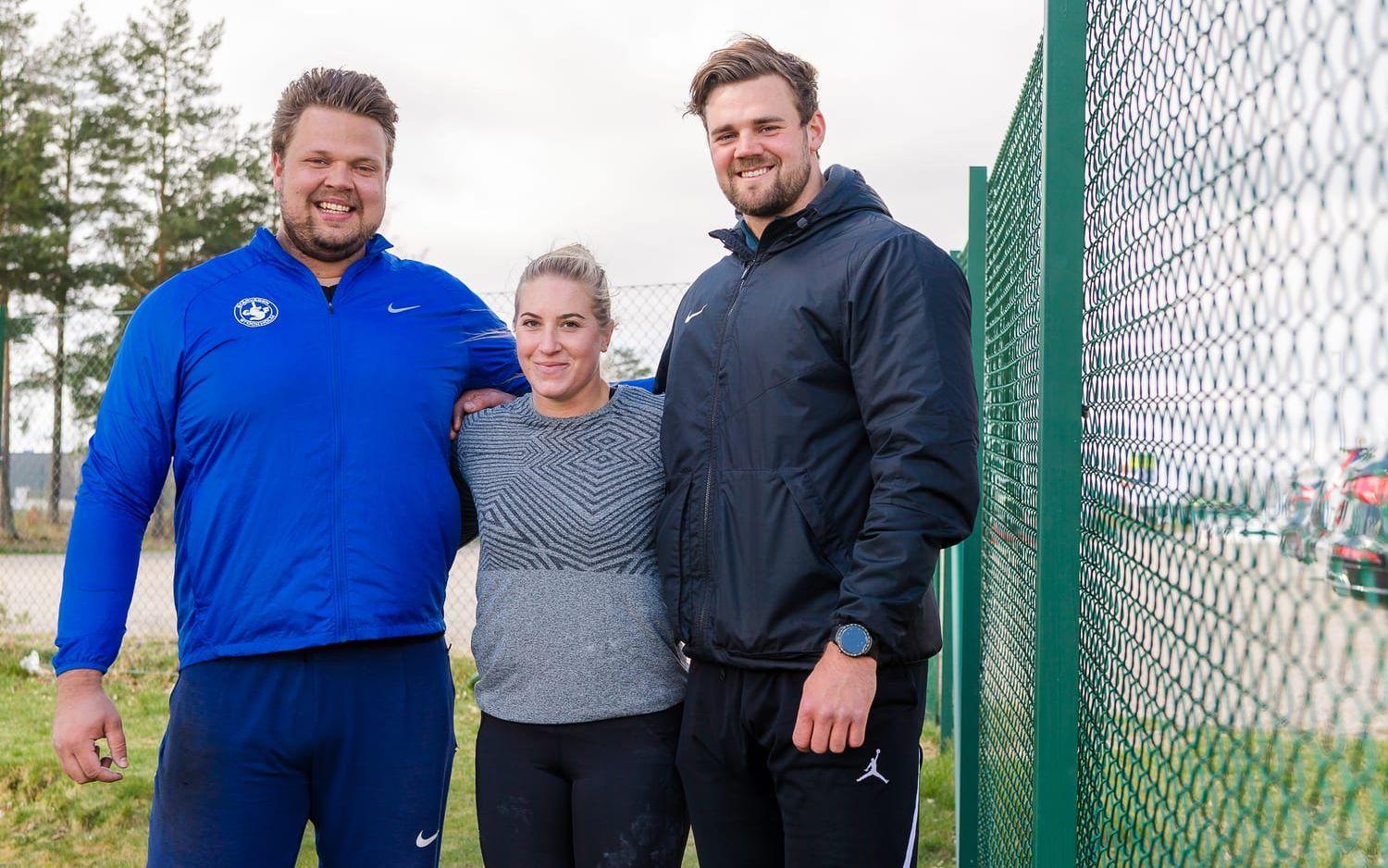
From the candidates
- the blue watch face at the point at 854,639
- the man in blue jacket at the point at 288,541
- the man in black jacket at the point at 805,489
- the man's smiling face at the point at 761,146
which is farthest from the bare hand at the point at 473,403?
the blue watch face at the point at 854,639

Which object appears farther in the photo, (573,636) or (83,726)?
(83,726)

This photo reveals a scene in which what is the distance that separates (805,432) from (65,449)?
958cm

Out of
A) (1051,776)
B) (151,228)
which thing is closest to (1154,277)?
(1051,776)

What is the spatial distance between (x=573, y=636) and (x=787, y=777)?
55cm

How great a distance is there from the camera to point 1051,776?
207cm

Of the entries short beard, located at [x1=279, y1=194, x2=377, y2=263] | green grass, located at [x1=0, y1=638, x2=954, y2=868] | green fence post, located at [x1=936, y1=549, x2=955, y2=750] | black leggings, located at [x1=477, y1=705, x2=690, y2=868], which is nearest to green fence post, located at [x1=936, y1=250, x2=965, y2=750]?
green fence post, located at [x1=936, y1=549, x2=955, y2=750]

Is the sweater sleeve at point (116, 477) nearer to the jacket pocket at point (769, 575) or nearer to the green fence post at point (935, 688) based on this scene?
the jacket pocket at point (769, 575)

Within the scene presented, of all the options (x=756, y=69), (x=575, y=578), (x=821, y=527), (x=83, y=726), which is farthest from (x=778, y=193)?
(x=83, y=726)

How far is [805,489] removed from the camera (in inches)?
86.4

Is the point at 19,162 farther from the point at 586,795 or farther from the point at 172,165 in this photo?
the point at 586,795

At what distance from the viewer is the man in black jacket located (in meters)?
2.06

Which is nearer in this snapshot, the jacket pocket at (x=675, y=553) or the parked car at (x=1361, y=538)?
the parked car at (x=1361, y=538)

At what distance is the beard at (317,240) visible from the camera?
278cm

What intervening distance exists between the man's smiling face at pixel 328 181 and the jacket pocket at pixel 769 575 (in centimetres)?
119
